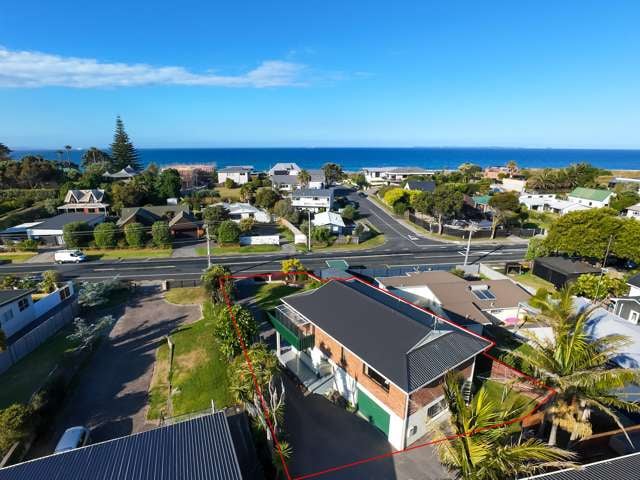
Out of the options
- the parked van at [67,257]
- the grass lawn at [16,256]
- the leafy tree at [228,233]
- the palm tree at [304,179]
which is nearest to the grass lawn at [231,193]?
Answer: the palm tree at [304,179]

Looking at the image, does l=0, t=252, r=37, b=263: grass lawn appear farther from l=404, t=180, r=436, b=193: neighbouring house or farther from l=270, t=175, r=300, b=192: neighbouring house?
l=404, t=180, r=436, b=193: neighbouring house

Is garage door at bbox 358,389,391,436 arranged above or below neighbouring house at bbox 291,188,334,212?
below

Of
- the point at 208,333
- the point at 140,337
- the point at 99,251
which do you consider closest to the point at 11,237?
the point at 99,251

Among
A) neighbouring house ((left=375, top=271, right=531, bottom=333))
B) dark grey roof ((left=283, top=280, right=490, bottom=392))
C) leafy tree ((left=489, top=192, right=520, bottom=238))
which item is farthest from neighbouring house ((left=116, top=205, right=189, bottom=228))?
leafy tree ((left=489, top=192, right=520, bottom=238))

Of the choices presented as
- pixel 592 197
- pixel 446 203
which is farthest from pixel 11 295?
pixel 592 197

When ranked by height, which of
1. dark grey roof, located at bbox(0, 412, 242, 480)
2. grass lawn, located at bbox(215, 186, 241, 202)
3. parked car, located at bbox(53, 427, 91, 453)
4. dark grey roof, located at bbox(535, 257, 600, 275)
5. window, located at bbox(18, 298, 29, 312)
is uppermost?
grass lawn, located at bbox(215, 186, 241, 202)

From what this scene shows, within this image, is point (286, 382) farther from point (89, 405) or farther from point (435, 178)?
point (435, 178)

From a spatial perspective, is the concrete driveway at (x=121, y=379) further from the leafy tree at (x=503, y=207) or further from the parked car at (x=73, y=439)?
the leafy tree at (x=503, y=207)

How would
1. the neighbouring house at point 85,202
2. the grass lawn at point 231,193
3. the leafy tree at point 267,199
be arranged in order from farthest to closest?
the grass lawn at point 231,193
the leafy tree at point 267,199
the neighbouring house at point 85,202
